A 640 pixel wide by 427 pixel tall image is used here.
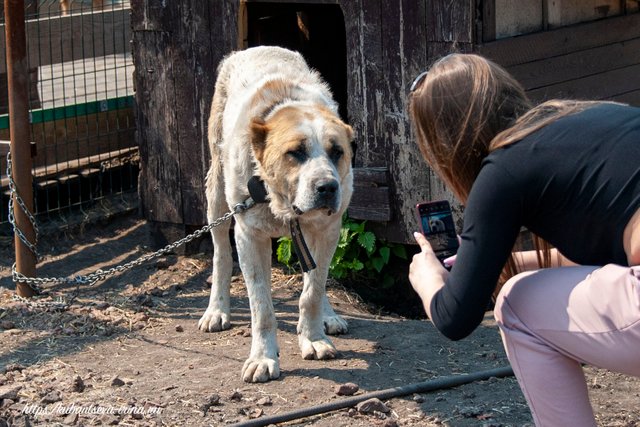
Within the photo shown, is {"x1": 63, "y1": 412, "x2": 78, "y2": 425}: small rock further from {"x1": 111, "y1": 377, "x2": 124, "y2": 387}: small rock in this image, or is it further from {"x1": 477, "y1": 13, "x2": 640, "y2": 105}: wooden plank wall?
{"x1": 477, "y1": 13, "x2": 640, "y2": 105}: wooden plank wall

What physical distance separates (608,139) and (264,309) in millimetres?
2520

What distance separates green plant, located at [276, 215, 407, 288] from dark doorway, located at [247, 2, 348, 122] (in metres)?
1.84

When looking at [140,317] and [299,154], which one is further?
[140,317]

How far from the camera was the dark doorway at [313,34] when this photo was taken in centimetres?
852

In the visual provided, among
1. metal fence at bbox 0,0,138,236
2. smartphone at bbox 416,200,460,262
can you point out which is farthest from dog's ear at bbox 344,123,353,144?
metal fence at bbox 0,0,138,236

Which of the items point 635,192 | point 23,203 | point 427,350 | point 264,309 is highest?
point 635,192

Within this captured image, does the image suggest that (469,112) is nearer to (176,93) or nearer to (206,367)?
(206,367)

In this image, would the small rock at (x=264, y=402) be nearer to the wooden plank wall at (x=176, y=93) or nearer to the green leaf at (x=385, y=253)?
the green leaf at (x=385, y=253)

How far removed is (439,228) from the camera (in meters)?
3.46

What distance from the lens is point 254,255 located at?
516cm

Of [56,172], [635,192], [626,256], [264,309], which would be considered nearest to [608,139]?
[635,192]

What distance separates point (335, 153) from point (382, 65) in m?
1.70

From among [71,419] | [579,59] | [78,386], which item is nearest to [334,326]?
[78,386]

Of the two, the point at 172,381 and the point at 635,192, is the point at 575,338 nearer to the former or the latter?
the point at 635,192
